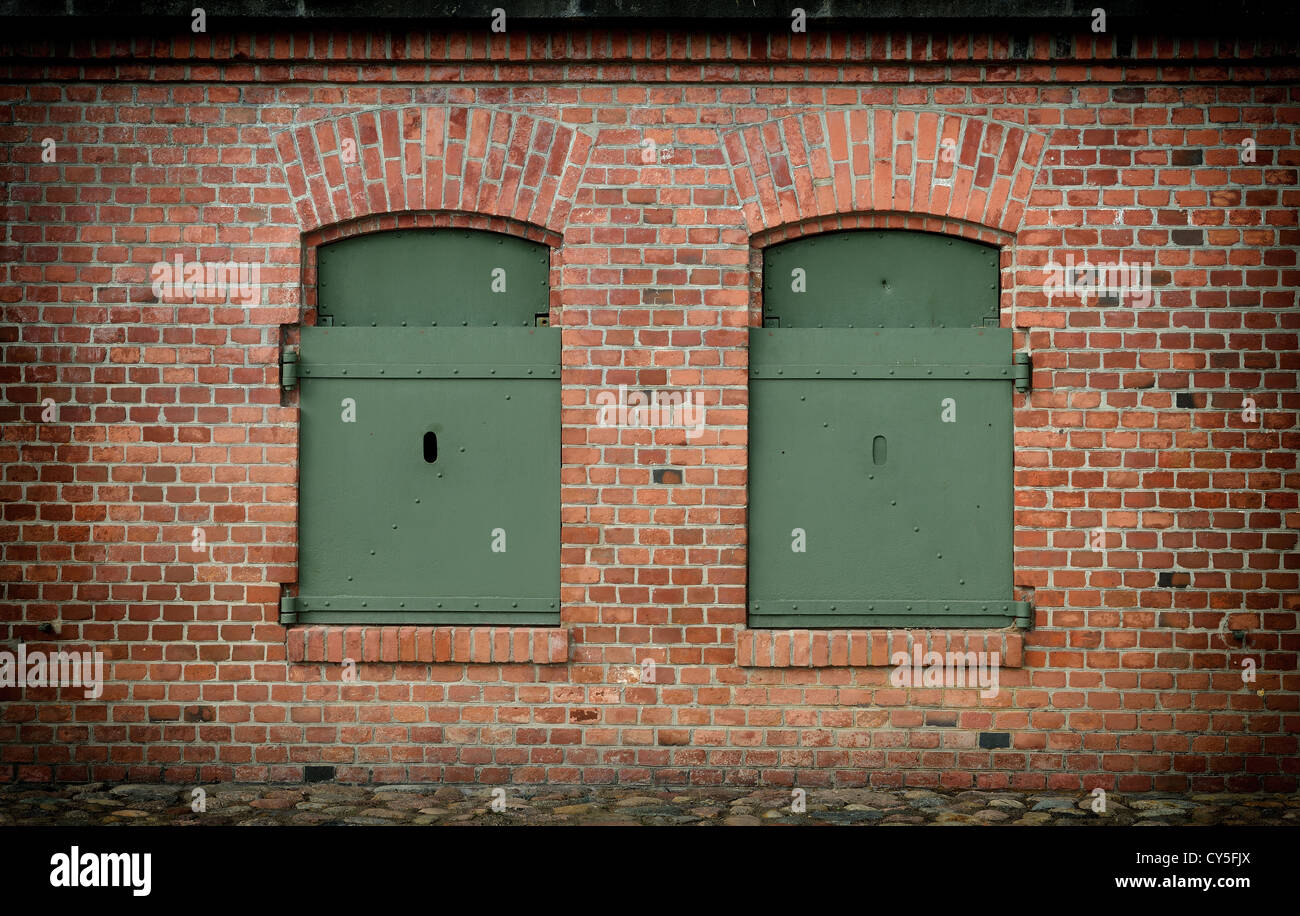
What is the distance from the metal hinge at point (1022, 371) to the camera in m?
5.71

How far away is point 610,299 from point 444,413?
1.00 metres

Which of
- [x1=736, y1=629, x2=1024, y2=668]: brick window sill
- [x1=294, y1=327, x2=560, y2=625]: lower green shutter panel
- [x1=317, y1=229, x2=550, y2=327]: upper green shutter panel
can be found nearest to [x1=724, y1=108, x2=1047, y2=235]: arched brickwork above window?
[x1=317, y1=229, x2=550, y2=327]: upper green shutter panel

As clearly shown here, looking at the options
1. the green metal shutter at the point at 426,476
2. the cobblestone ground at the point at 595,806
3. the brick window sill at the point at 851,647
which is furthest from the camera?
the green metal shutter at the point at 426,476

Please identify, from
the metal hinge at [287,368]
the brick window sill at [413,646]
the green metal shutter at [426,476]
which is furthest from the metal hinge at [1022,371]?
the metal hinge at [287,368]

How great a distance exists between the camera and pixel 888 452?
582 cm

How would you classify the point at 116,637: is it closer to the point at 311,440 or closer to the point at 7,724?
the point at 7,724

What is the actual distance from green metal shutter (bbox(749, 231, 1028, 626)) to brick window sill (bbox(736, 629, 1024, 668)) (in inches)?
4.0

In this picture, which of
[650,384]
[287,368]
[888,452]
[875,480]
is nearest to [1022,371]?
[888,452]

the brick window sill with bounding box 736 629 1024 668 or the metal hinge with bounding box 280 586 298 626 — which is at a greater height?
the metal hinge with bounding box 280 586 298 626

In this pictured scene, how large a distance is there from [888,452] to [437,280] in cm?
240

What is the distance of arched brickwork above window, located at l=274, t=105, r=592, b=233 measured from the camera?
5.72 metres

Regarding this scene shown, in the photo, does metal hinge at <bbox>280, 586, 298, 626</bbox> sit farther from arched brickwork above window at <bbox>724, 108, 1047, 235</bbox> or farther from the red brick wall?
arched brickwork above window at <bbox>724, 108, 1047, 235</bbox>

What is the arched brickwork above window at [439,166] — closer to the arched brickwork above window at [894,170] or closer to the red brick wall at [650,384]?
the red brick wall at [650,384]

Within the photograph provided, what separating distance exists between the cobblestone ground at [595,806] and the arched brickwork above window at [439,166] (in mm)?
2731
